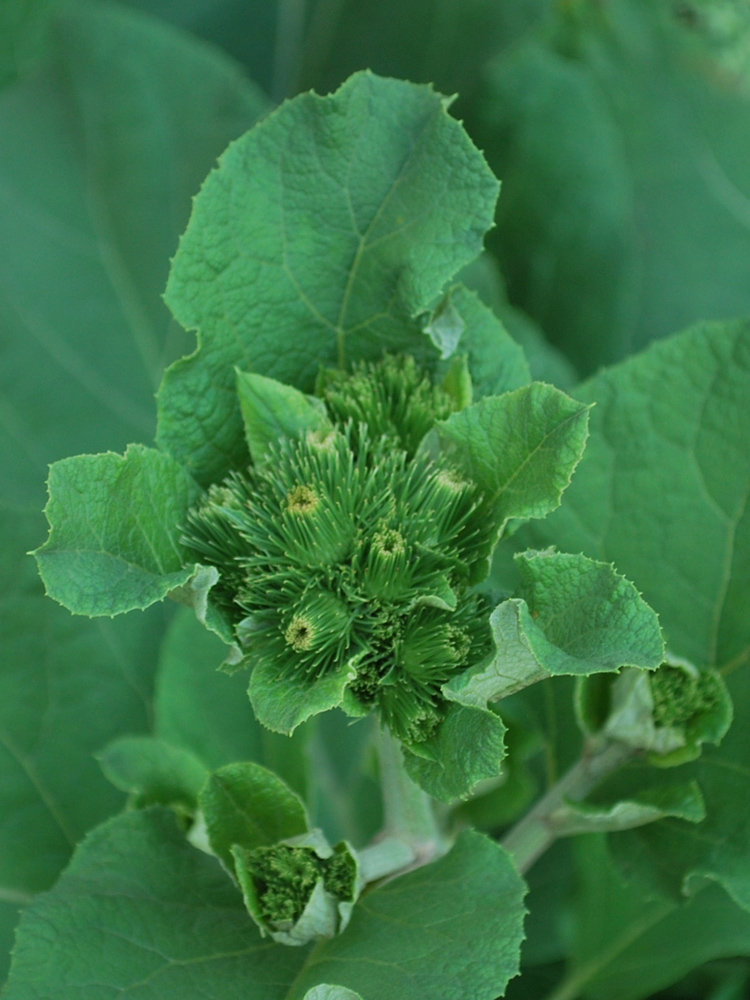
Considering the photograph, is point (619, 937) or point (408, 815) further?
point (619, 937)

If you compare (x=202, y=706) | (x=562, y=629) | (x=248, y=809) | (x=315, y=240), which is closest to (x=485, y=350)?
(x=315, y=240)

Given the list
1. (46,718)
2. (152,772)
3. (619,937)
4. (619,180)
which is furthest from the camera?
(619,180)

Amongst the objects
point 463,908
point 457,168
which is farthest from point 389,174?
point 463,908

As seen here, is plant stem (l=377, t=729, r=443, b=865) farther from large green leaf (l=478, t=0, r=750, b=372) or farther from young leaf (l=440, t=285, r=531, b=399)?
large green leaf (l=478, t=0, r=750, b=372)

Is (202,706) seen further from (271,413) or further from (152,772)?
(271,413)

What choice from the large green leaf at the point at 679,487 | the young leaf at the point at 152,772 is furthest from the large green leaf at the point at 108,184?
the large green leaf at the point at 679,487

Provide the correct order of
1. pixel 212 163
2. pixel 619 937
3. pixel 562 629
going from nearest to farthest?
1. pixel 562 629
2. pixel 619 937
3. pixel 212 163

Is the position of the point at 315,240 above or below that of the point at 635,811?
above

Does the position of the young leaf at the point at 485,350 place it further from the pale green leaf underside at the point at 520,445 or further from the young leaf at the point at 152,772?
the young leaf at the point at 152,772
